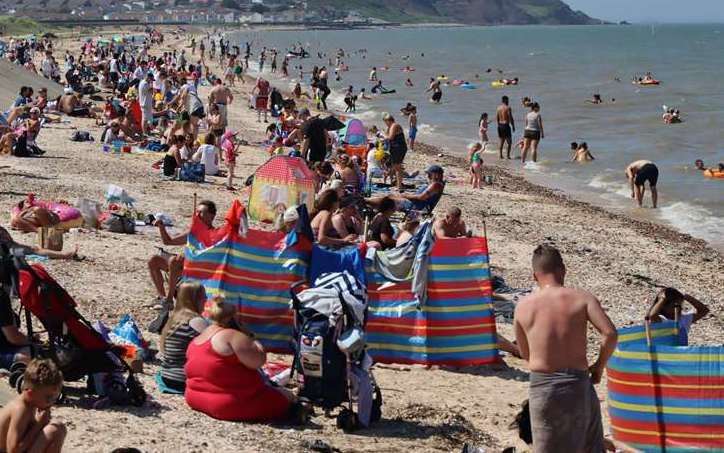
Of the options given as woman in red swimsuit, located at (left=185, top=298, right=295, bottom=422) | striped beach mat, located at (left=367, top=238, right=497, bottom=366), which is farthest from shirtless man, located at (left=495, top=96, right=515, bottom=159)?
woman in red swimsuit, located at (left=185, top=298, right=295, bottom=422)

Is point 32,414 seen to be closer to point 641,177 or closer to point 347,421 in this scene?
point 347,421

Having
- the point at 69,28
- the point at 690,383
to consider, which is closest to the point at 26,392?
the point at 690,383

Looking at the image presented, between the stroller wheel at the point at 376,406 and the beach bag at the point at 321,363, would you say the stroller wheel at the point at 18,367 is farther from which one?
the stroller wheel at the point at 376,406

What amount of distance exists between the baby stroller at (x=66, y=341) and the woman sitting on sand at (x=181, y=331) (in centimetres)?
29

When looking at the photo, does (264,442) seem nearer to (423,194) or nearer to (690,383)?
(690,383)

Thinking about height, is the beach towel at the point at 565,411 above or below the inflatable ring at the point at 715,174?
above

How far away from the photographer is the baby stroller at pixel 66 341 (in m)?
6.23

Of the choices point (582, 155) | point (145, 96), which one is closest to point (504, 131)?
point (582, 155)

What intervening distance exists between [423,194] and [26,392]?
27.6 feet

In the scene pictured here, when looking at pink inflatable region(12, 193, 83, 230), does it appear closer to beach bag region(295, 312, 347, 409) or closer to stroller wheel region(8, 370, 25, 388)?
stroller wheel region(8, 370, 25, 388)

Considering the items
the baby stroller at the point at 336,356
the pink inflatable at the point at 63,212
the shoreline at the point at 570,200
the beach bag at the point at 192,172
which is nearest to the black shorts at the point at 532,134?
the shoreline at the point at 570,200

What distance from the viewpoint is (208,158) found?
1658 centimetres

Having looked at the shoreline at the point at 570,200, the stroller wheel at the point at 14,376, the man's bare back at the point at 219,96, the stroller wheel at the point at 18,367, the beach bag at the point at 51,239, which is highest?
the man's bare back at the point at 219,96

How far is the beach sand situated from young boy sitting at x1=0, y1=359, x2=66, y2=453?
0.72 m
